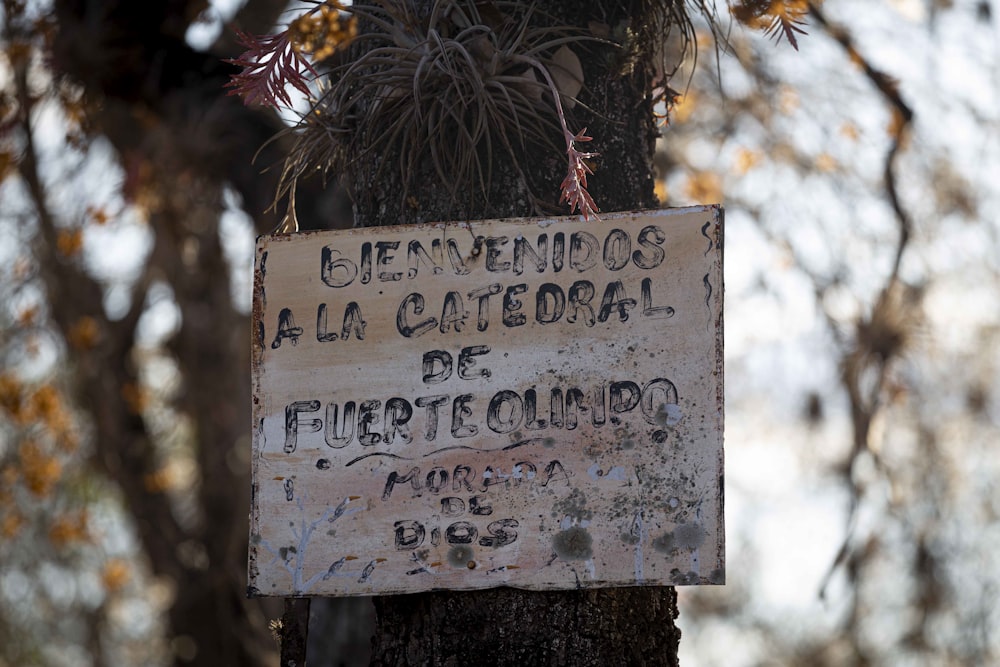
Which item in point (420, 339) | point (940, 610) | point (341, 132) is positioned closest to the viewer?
point (420, 339)

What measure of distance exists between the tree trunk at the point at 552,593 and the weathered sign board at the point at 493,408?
6 cm

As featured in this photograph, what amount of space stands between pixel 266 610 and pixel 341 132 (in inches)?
182

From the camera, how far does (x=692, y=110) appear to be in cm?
591

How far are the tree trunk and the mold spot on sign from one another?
0.08m

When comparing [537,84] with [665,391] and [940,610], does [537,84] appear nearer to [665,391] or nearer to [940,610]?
[665,391]

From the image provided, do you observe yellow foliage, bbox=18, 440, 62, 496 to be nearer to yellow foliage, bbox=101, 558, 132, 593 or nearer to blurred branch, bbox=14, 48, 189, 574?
blurred branch, bbox=14, 48, 189, 574

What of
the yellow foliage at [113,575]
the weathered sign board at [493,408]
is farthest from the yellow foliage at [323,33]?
the yellow foliage at [113,575]

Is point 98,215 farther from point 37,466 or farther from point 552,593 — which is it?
point 552,593

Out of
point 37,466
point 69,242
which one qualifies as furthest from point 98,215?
point 37,466

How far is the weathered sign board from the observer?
162 cm

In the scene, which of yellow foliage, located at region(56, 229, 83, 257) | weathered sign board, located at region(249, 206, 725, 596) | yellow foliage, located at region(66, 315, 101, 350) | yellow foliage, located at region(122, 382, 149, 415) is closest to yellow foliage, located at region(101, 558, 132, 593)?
yellow foliage, located at region(122, 382, 149, 415)

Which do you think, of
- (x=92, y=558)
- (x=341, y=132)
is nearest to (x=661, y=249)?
(x=341, y=132)

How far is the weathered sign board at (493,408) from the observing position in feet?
5.30

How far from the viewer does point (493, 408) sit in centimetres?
169
